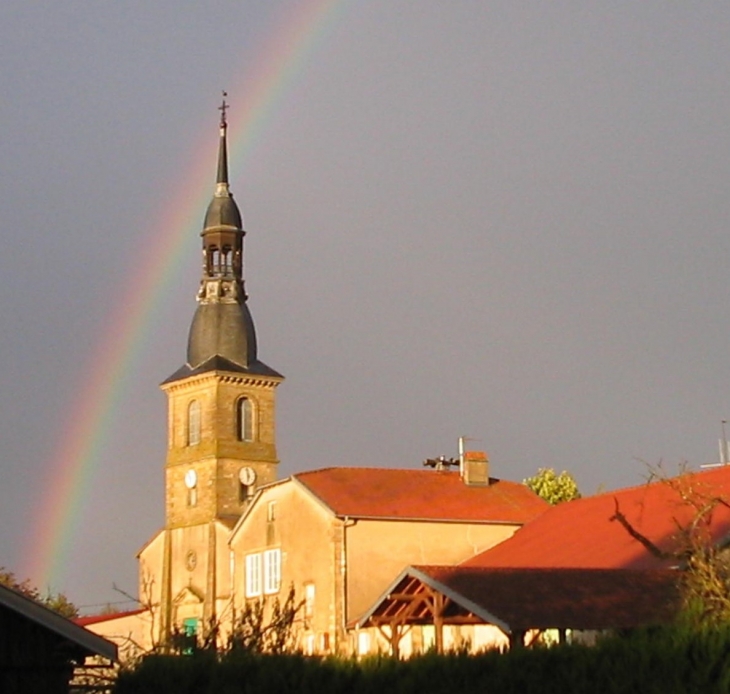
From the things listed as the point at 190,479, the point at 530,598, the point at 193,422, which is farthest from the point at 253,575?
the point at 193,422

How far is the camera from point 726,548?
30.6m

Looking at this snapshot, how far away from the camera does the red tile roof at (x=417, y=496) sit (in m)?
45.0

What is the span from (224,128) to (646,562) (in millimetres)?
50376

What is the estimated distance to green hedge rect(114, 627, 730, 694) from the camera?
14.7 m

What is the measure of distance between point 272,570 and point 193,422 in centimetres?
2634

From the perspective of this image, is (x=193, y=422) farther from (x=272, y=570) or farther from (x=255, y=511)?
(x=272, y=570)

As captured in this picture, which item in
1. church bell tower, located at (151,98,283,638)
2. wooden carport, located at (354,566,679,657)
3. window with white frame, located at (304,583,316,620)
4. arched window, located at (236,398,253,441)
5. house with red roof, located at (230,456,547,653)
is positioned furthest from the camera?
arched window, located at (236,398,253,441)

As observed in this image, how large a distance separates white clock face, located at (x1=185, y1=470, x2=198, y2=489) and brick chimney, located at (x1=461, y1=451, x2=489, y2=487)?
23201 millimetres

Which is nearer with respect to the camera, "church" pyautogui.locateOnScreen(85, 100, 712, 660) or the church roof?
"church" pyautogui.locateOnScreen(85, 100, 712, 660)

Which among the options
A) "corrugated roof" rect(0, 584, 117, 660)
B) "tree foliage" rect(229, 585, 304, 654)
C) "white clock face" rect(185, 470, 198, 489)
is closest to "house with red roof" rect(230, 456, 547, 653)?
"tree foliage" rect(229, 585, 304, 654)

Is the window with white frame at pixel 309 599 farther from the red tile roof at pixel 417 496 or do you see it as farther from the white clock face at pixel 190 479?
the white clock face at pixel 190 479

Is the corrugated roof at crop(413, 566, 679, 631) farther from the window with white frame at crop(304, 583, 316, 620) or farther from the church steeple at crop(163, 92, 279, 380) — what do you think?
the church steeple at crop(163, 92, 279, 380)

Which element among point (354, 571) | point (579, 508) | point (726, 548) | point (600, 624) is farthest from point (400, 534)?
point (600, 624)

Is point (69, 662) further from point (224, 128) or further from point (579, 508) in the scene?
point (224, 128)
